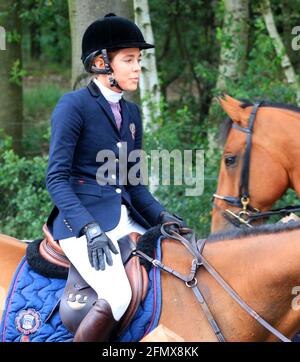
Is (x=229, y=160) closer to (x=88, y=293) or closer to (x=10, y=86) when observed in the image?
(x=88, y=293)

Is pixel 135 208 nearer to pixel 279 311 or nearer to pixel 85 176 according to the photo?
pixel 85 176

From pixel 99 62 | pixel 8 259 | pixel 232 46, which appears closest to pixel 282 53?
pixel 232 46

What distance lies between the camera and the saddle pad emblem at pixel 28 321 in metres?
3.76

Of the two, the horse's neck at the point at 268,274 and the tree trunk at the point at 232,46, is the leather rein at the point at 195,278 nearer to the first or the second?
the horse's neck at the point at 268,274

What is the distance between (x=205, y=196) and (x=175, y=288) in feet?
12.5

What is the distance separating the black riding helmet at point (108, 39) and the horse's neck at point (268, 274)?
1.12 metres

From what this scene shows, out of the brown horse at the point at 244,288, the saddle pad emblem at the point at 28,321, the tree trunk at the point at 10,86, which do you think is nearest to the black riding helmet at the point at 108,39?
the brown horse at the point at 244,288

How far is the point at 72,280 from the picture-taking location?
371cm

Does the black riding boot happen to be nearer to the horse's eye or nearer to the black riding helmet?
the black riding helmet

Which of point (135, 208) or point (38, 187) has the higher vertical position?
point (135, 208)

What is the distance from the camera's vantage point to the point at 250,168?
5.36m

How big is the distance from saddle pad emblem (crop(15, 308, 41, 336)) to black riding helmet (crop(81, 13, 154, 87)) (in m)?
1.27

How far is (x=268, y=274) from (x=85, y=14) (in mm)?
3877

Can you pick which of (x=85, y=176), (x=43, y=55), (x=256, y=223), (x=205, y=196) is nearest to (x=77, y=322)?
(x=85, y=176)
